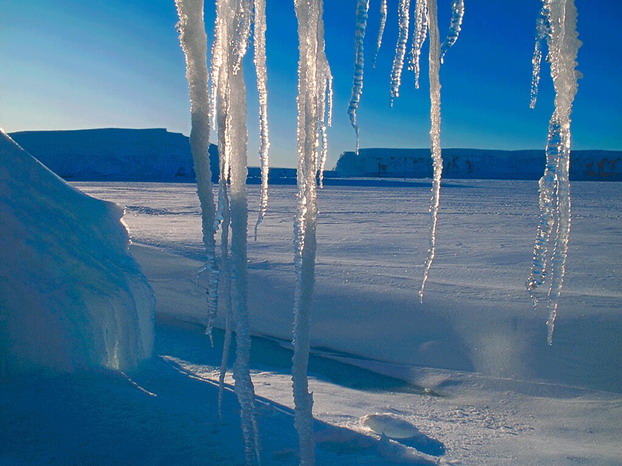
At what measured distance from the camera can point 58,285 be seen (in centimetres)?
167

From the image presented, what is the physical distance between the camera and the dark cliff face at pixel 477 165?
25.0 meters

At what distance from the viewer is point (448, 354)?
9.52 ft

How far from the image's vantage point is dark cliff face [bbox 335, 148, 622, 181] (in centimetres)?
2498

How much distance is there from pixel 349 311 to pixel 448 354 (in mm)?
807

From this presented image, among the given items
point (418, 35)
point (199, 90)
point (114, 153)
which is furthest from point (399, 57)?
point (114, 153)

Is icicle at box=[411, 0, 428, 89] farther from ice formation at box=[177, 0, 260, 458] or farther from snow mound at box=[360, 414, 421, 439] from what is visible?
snow mound at box=[360, 414, 421, 439]

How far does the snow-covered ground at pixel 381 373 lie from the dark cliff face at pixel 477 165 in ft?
67.8

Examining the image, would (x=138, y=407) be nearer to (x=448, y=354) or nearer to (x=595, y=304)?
(x=448, y=354)

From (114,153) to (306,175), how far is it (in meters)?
28.9

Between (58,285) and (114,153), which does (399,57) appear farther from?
(114,153)

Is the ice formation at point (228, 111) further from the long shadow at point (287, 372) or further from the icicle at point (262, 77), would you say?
the long shadow at point (287, 372)

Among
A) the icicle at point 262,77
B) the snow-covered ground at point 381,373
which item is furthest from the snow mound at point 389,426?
the icicle at point 262,77

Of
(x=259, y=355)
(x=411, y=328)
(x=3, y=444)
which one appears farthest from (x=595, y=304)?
(x=3, y=444)

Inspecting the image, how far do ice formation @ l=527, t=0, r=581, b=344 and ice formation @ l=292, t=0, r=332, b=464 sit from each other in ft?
1.44
